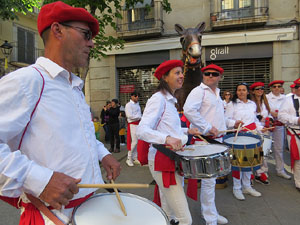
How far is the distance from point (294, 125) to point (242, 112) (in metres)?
1.00

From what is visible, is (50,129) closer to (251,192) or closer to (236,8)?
(251,192)

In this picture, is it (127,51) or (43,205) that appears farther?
(127,51)

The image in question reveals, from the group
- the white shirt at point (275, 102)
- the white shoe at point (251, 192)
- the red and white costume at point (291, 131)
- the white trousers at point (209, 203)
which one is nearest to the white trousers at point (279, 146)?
the red and white costume at point (291, 131)

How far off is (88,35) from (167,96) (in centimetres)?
128

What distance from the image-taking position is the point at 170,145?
2125 millimetres

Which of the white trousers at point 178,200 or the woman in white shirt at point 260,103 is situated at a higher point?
the woman in white shirt at point 260,103

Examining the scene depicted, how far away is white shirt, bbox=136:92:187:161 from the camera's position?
232 centimetres

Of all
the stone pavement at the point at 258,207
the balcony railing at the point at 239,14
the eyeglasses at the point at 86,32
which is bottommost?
the stone pavement at the point at 258,207

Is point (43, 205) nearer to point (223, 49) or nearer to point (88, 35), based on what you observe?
point (88, 35)

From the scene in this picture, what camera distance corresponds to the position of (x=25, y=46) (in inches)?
604

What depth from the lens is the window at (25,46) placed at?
14.9 meters

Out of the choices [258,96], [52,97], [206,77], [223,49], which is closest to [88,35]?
[52,97]

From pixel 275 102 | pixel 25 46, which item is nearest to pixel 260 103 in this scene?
pixel 275 102

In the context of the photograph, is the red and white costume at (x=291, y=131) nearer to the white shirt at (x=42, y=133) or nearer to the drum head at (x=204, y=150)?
the drum head at (x=204, y=150)
